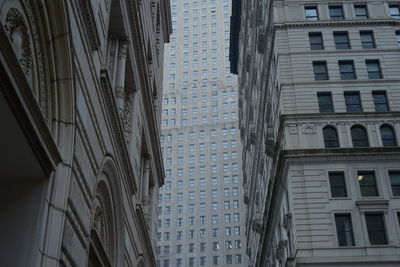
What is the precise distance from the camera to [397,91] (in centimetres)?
4572

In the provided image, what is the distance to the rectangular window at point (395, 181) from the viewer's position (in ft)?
134

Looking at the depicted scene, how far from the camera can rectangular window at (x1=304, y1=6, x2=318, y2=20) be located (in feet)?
166

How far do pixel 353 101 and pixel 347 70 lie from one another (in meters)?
3.12

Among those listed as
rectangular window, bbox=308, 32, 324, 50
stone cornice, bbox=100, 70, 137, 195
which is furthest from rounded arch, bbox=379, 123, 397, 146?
stone cornice, bbox=100, 70, 137, 195

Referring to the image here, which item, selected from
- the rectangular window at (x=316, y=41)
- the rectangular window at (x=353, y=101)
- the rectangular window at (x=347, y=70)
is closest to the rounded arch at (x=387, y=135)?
the rectangular window at (x=353, y=101)

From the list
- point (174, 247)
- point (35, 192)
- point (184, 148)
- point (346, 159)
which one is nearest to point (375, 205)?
point (346, 159)

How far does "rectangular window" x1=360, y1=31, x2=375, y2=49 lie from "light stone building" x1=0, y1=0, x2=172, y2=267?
3209 centimetres

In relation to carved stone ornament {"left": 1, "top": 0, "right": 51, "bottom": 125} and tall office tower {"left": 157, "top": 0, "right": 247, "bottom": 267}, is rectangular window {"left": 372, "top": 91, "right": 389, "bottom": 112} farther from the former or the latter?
tall office tower {"left": 157, "top": 0, "right": 247, "bottom": 267}

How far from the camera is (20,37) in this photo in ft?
39.2

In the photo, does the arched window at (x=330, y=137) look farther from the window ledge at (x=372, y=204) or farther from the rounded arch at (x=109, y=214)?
the rounded arch at (x=109, y=214)

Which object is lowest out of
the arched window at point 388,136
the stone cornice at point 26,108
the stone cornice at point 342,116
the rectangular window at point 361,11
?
the stone cornice at point 26,108

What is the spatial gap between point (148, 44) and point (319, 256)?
700 inches

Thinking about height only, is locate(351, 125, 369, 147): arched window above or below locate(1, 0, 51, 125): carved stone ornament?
above

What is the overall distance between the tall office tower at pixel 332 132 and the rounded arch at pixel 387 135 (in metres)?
0.07
